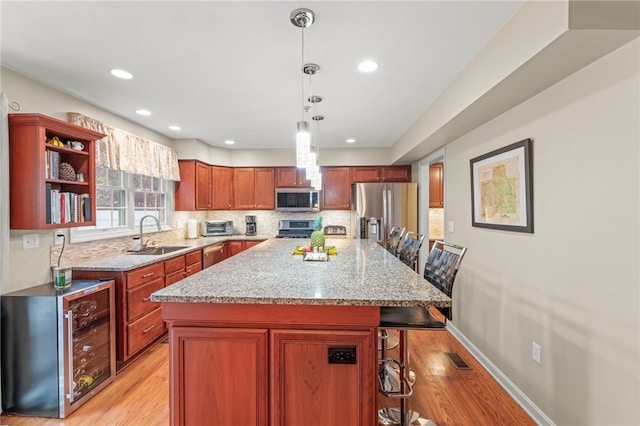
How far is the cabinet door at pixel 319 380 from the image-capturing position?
4.58 feet

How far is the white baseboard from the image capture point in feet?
6.20

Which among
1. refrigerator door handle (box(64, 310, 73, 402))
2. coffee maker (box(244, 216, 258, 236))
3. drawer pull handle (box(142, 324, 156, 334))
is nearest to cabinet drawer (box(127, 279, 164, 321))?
drawer pull handle (box(142, 324, 156, 334))

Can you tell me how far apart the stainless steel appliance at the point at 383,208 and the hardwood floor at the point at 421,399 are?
7.56 feet

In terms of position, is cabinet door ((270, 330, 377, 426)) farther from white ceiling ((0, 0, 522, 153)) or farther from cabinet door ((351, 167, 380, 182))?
cabinet door ((351, 167, 380, 182))

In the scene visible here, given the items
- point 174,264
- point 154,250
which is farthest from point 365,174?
point 154,250

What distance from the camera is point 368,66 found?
2.20 meters

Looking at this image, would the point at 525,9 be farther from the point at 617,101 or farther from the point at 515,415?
the point at 515,415

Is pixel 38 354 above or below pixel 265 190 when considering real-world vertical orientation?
below

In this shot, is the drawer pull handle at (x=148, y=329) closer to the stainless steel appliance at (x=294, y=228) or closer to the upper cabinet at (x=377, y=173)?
the stainless steel appliance at (x=294, y=228)

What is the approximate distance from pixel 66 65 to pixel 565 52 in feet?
10.5

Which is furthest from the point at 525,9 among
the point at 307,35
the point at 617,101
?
the point at 307,35

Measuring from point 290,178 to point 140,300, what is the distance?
3126mm

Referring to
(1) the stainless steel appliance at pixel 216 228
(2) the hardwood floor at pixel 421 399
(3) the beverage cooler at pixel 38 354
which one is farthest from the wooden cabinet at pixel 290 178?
(3) the beverage cooler at pixel 38 354

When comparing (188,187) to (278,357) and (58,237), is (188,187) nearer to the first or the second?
(58,237)
